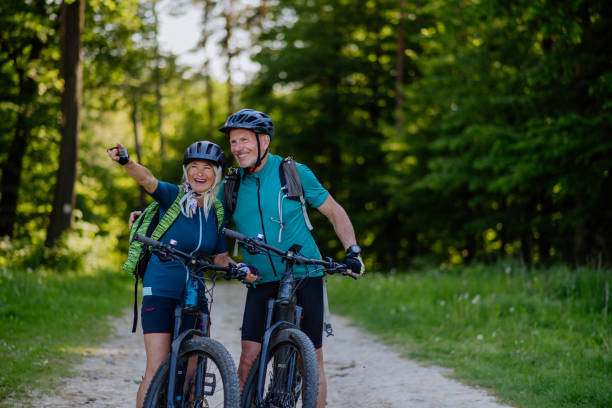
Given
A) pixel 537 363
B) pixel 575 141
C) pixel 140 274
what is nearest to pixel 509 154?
pixel 575 141

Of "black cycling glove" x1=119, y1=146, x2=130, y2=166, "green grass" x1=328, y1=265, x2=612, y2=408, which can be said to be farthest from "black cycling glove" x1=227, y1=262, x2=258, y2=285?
Answer: "green grass" x1=328, y1=265, x2=612, y2=408

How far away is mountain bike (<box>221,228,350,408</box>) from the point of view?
3.77 m

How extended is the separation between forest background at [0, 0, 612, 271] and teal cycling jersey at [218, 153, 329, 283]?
8186mm

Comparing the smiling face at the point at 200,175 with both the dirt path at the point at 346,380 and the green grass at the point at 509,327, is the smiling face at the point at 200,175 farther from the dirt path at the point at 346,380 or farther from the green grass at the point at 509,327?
the green grass at the point at 509,327

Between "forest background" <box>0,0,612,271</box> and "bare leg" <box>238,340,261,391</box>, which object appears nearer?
"bare leg" <box>238,340,261,391</box>

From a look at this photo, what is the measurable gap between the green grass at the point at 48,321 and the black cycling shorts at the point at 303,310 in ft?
8.16

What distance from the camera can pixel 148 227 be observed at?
412cm

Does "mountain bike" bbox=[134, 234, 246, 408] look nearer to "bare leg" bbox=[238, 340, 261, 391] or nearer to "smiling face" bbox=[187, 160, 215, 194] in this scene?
"bare leg" bbox=[238, 340, 261, 391]

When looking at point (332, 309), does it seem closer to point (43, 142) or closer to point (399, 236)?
point (43, 142)

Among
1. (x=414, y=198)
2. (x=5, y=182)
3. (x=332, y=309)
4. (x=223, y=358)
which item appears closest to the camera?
(x=223, y=358)

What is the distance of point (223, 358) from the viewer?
142 inches

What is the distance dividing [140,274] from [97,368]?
319cm

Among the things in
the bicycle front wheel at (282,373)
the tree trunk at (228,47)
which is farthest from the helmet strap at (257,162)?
the tree trunk at (228,47)

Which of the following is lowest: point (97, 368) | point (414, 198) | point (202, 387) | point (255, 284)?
point (97, 368)
